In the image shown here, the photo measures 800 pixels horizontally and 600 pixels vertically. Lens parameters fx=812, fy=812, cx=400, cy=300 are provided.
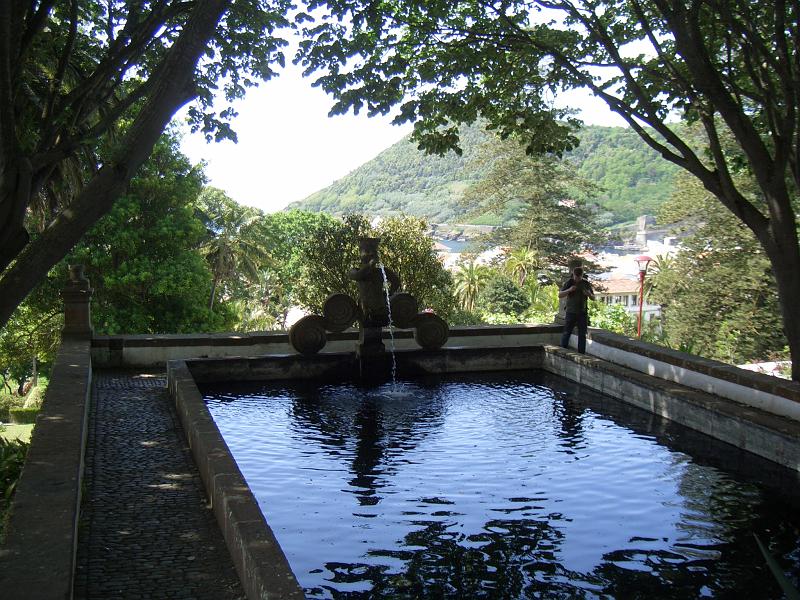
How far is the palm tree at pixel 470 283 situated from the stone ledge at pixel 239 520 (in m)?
40.2

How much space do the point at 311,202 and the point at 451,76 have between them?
101 meters

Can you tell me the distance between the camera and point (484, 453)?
8.84 m

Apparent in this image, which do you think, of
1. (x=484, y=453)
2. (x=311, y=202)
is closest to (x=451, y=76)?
(x=484, y=453)

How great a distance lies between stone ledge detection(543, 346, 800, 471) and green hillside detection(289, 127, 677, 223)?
202 feet

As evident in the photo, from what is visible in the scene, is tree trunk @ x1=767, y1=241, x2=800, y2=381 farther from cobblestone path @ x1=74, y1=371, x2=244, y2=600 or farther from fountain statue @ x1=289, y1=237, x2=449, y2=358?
cobblestone path @ x1=74, y1=371, x2=244, y2=600

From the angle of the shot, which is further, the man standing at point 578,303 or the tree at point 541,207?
A: the tree at point 541,207

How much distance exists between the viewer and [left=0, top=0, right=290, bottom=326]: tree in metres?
5.70

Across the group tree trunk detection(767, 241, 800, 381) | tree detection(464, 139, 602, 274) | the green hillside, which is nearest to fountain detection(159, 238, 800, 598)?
tree trunk detection(767, 241, 800, 381)

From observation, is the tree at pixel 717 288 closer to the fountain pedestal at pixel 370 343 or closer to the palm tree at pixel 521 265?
the palm tree at pixel 521 265

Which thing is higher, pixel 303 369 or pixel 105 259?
pixel 105 259

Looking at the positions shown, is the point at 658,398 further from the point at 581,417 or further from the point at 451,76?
the point at 451,76

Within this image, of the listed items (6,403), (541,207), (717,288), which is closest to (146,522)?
(717,288)

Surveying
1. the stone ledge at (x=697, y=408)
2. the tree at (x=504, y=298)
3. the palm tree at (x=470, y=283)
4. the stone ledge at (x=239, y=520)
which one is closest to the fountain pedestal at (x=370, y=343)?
the stone ledge at (x=697, y=408)

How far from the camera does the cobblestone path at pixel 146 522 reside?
16.1ft
